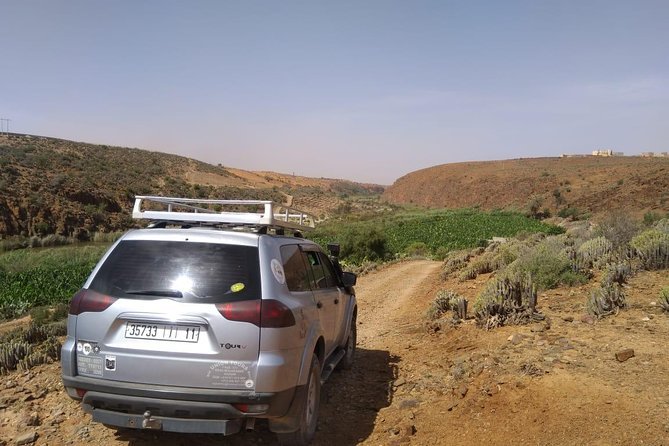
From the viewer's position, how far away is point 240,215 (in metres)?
4.59

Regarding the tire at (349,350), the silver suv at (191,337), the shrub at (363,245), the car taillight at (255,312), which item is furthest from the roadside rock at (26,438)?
the shrub at (363,245)

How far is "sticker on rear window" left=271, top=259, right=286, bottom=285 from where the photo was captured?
4.18 metres

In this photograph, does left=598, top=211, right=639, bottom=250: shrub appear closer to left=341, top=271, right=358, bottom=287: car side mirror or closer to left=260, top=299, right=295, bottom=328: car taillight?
left=341, top=271, right=358, bottom=287: car side mirror

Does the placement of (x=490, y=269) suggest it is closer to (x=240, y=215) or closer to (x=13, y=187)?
(x=240, y=215)

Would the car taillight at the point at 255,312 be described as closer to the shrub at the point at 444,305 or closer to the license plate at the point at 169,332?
the license plate at the point at 169,332

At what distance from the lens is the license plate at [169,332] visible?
12.5 ft

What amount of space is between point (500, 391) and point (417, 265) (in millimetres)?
15448

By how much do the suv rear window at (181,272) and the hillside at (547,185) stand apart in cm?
4656

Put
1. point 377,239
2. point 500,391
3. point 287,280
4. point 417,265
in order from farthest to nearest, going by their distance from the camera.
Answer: point 377,239, point 417,265, point 500,391, point 287,280

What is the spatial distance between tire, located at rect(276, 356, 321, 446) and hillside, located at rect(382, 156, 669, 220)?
1800 inches

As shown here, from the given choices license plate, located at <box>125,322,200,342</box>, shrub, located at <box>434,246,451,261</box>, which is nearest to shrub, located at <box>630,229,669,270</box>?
license plate, located at <box>125,322,200,342</box>

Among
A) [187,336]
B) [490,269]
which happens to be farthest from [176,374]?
[490,269]

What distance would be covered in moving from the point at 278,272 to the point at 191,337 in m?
0.84

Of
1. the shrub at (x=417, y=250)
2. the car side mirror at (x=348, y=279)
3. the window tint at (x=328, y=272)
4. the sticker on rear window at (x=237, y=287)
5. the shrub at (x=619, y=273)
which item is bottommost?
the shrub at (x=417, y=250)
